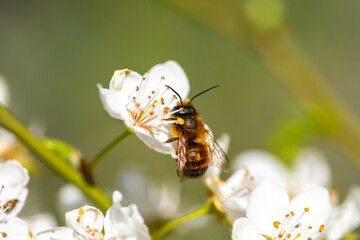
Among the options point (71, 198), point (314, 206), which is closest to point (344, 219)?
point (314, 206)

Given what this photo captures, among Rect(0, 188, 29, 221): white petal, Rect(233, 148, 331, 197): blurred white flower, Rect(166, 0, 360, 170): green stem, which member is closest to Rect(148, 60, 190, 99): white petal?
Rect(0, 188, 29, 221): white petal

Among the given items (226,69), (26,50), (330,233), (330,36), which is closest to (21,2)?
(26,50)

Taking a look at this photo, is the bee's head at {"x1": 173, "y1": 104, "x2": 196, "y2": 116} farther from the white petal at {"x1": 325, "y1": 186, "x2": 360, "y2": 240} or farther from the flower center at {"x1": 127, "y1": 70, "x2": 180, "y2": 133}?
the white petal at {"x1": 325, "y1": 186, "x2": 360, "y2": 240}

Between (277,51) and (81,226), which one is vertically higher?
(81,226)

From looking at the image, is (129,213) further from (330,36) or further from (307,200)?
(330,36)

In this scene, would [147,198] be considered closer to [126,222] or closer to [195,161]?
[195,161]

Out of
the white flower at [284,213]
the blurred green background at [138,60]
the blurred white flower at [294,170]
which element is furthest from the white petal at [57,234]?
the blurred green background at [138,60]
